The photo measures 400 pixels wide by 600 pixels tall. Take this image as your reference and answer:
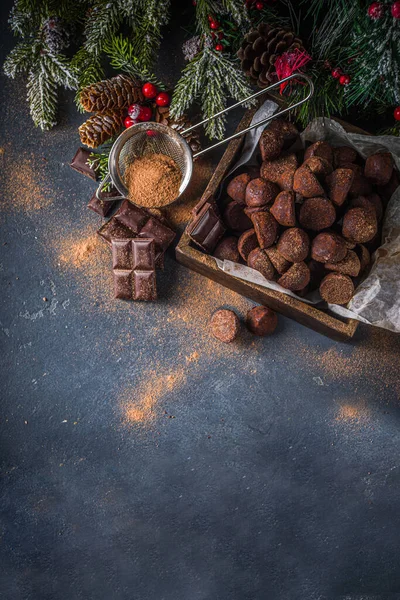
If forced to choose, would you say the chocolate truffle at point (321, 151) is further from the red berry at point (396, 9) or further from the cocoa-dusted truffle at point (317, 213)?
the red berry at point (396, 9)

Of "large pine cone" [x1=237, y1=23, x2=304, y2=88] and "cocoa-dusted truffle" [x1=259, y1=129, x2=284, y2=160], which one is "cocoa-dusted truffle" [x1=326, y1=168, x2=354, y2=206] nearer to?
"cocoa-dusted truffle" [x1=259, y1=129, x2=284, y2=160]

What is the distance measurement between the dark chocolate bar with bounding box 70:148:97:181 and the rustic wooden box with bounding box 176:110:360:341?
0.48 metres

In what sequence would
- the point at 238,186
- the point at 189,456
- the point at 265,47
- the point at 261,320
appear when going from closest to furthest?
the point at 265,47 < the point at 238,186 < the point at 261,320 < the point at 189,456

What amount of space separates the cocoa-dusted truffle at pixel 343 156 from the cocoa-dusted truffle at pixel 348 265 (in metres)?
0.34

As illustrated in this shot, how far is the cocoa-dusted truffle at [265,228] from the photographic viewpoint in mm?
1868

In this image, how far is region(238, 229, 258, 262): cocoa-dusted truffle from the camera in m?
1.94

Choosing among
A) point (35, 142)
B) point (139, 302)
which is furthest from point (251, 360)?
point (35, 142)

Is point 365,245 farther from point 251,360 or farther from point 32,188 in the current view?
point 32,188

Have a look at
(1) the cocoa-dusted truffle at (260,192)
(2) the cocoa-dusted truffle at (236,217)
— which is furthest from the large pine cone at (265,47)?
(2) the cocoa-dusted truffle at (236,217)

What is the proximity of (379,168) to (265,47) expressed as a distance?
574 millimetres

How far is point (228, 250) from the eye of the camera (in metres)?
2.00

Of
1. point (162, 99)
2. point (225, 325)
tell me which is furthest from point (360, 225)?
point (162, 99)

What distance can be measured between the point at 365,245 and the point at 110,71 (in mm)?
1217

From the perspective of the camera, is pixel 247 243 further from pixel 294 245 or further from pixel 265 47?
pixel 265 47
